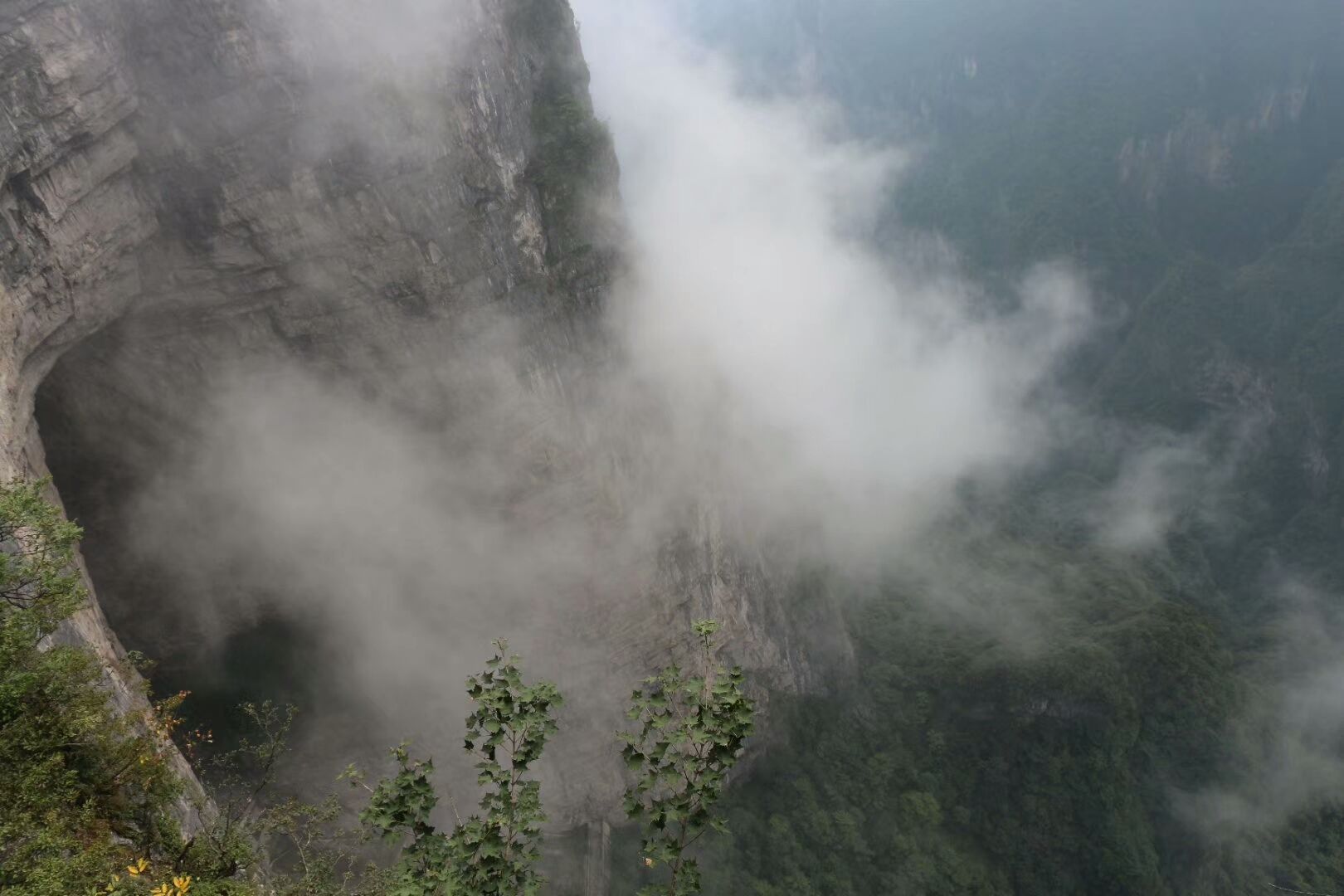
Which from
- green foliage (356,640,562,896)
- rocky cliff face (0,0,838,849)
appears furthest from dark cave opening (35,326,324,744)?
green foliage (356,640,562,896)

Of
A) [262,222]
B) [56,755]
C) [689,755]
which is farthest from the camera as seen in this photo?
A: [262,222]

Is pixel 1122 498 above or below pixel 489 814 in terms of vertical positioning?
above

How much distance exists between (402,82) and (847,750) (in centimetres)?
5164

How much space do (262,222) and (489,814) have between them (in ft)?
82.8

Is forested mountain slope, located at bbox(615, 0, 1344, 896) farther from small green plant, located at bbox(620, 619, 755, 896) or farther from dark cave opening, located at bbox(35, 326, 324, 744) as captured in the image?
small green plant, located at bbox(620, 619, 755, 896)

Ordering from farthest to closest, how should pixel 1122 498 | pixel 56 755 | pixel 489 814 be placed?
pixel 1122 498, pixel 56 755, pixel 489 814

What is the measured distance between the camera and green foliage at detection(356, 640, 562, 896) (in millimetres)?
7148

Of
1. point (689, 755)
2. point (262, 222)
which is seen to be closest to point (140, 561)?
point (262, 222)

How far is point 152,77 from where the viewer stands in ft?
76.6

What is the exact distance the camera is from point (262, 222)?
26219mm

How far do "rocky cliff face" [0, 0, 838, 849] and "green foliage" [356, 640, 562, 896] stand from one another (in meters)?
11.7

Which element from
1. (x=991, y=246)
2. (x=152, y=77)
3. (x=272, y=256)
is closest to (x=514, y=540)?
(x=272, y=256)

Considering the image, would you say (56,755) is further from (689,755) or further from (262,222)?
(262,222)

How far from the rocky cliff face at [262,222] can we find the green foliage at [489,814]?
11740 millimetres
